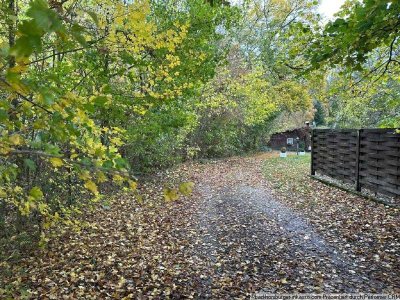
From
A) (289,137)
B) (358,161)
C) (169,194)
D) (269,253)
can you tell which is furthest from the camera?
(289,137)

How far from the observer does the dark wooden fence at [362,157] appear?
5.73 m

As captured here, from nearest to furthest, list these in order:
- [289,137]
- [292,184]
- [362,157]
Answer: [362,157], [292,184], [289,137]

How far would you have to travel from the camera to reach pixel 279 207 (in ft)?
20.4

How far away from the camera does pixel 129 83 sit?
20.3 ft

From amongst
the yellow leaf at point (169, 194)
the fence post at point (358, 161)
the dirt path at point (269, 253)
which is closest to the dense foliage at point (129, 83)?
the yellow leaf at point (169, 194)

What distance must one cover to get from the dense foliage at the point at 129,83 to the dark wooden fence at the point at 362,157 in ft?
1.92

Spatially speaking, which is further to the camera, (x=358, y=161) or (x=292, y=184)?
(x=292, y=184)

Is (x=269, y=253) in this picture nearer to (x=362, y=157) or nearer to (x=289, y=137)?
(x=362, y=157)

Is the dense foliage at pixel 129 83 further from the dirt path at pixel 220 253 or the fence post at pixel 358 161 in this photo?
the fence post at pixel 358 161

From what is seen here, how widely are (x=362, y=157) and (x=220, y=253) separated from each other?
4.42m

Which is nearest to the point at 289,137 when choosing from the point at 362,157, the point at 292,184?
the point at 292,184

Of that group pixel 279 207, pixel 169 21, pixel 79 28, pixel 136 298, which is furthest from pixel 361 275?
pixel 169 21

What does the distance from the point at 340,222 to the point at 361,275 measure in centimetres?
179

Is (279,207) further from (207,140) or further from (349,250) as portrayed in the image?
(207,140)
